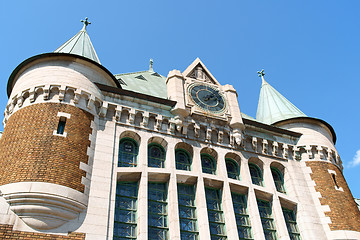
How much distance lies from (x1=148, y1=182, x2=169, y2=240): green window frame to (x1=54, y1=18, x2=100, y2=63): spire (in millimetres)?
8318

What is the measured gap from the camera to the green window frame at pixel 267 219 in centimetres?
1641

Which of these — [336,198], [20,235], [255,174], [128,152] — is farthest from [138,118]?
[336,198]

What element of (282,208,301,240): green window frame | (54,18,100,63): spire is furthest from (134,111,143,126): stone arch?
(282,208,301,240): green window frame

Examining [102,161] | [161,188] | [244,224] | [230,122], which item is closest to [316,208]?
[244,224]

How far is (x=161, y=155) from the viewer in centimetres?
1725

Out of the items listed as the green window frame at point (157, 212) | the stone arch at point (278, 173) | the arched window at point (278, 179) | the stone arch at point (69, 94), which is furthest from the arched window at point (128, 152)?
the arched window at point (278, 179)

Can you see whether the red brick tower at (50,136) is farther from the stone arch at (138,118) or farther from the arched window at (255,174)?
the arched window at (255,174)

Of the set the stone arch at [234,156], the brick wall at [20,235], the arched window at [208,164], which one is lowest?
the brick wall at [20,235]

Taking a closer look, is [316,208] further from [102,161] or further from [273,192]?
[102,161]

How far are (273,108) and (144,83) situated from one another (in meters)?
9.05

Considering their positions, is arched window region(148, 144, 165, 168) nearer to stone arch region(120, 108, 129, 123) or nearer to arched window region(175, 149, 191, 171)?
arched window region(175, 149, 191, 171)

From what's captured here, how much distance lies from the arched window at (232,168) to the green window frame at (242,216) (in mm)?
1099

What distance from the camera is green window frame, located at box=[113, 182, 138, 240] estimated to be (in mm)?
13691

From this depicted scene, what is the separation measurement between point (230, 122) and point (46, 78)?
9753 millimetres
